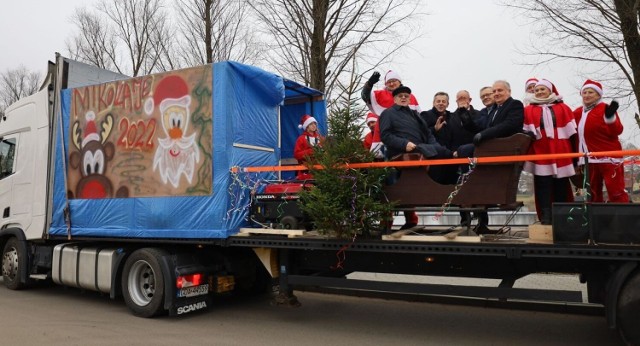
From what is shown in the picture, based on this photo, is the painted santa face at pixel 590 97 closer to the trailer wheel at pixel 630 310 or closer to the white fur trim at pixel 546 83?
the white fur trim at pixel 546 83

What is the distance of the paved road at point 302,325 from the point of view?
5.57m

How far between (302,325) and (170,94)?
353 cm

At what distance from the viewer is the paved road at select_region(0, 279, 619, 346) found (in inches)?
219

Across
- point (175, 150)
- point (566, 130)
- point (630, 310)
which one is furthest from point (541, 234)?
point (175, 150)

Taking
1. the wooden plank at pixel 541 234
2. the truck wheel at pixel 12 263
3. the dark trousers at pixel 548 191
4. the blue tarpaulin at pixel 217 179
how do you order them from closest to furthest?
the wooden plank at pixel 541 234 → the dark trousers at pixel 548 191 → the blue tarpaulin at pixel 217 179 → the truck wheel at pixel 12 263

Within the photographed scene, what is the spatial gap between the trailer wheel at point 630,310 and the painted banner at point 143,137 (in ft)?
14.9

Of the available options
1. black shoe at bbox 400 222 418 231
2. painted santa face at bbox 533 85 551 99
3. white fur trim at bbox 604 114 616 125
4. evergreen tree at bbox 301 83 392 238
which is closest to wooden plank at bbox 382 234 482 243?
evergreen tree at bbox 301 83 392 238

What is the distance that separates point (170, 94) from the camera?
21.6ft

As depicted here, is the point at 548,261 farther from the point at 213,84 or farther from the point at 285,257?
A: the point at 213,84

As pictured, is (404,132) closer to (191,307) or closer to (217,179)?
(217,179)

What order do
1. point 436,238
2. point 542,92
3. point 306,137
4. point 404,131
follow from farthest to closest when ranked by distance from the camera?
point 306,137, point 404,131, point 542,92, point 436,238

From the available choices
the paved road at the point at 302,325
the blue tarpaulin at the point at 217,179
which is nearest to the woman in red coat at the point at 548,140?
the paved road at the point at 302,325

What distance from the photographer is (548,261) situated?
183 inches

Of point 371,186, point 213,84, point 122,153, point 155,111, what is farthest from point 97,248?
point 371,186
